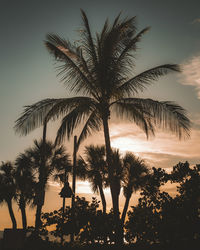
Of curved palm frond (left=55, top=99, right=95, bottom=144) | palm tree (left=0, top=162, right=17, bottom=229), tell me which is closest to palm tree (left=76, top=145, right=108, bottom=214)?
palm tree (left=0, top=162, right=17, bottom=229)

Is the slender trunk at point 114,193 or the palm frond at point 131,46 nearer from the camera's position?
the slender trunk at point 114,193

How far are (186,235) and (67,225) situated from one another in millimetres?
3633

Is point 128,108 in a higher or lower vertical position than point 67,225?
higher

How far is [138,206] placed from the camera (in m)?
6.73

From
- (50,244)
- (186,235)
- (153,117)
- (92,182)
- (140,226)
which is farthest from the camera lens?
(92,182)

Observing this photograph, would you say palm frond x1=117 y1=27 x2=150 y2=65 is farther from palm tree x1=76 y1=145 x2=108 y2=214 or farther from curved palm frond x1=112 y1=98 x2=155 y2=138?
palm tree x1=76 y1=145 x2=108 y2=214

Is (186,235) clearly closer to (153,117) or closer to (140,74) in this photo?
(153,117)

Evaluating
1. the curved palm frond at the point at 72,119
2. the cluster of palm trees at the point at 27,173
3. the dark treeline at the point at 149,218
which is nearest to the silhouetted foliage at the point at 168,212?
the dark treeline at the point at 149,218

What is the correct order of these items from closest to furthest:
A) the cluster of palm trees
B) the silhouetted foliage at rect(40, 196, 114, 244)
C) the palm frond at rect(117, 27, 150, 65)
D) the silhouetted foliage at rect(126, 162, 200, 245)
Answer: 1. the silhouetted foliage at rect(126, 162, 200, 245)
2. the silhouetted foliage at rect(40, 196, 114, 244)
3. the palm frond at rect(117, 27, 150, 65)
4. the cluster of palm trees

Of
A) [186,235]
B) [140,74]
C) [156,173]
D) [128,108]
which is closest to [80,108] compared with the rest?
[128,108]

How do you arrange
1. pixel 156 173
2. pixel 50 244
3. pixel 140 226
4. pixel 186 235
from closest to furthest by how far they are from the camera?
1. pixel 186 235
2. pixel 140 226
3. pixel 156 173
4. pixel 50 244

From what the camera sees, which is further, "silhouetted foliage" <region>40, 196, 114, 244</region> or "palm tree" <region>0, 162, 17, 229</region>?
"palm tree" <region>0, 162, 17, 229</region>

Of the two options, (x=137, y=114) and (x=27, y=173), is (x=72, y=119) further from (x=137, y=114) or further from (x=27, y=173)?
(x=27, y=173)

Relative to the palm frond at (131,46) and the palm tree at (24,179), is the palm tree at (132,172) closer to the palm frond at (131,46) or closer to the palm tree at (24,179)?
the palm tree at (24,179)
